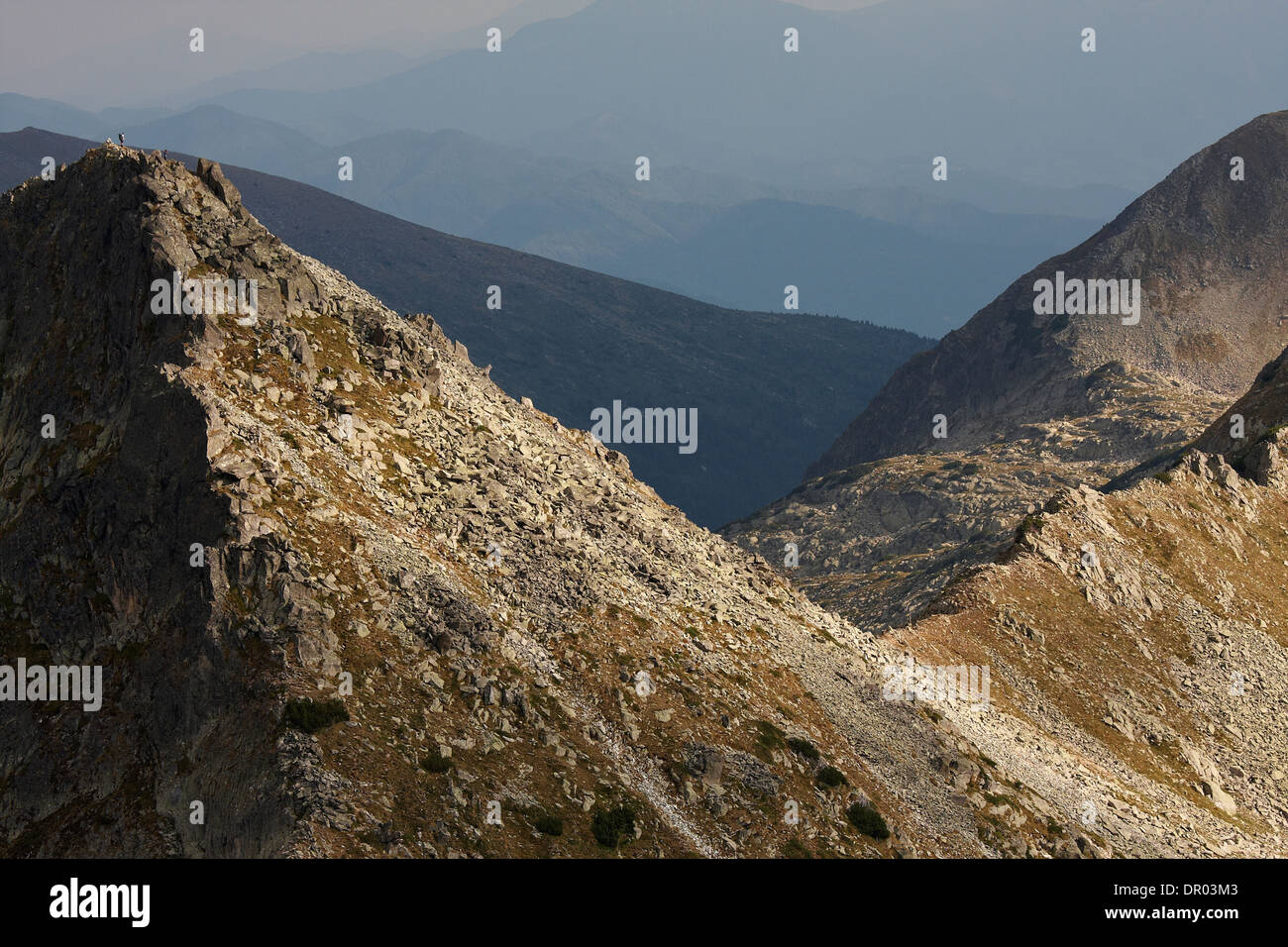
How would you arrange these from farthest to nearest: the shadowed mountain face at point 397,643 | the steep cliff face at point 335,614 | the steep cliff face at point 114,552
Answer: the shadowed mountain face at point 397,643, the steep cliff face at point 335,614, the steep cliff face at point 114,552

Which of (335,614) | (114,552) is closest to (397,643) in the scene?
(335,614)

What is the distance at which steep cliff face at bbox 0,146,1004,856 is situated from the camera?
137 ft

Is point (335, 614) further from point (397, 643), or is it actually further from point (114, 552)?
point (114, 552)

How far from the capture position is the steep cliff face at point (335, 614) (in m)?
41.7

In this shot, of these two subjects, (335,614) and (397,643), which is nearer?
(335,614)

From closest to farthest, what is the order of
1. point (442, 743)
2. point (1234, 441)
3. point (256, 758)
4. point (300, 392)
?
point (256, 758), point (442, 743), point (300, 392), point (1234, 441)

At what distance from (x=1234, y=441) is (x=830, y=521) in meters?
60.6

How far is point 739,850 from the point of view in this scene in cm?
4578

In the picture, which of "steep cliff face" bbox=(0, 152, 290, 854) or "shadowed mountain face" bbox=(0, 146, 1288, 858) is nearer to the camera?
"steep cliff face" bbox=(0, 152, 290, 854)

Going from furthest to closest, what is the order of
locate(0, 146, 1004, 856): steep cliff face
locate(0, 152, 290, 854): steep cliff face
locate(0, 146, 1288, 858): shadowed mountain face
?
locate(0, 146, 1288, 858): shadowed mountain face < locate(0, 146, 1004, 856): steep cliff face < locate(0, 152, 290, 854): steep cliff face

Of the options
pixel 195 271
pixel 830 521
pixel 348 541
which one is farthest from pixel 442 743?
pixel 830 521

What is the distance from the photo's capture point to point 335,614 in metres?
45.5

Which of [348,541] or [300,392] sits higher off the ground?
[300,392]
